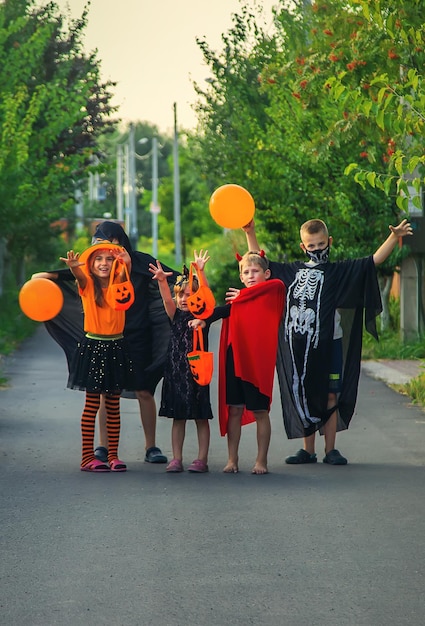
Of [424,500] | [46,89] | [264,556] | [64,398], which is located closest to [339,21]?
Answer: [64,398]

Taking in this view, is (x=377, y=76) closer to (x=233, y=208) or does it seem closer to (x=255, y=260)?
(x=233, y=208)

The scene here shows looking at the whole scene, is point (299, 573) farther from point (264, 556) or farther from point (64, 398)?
point (64, 398)

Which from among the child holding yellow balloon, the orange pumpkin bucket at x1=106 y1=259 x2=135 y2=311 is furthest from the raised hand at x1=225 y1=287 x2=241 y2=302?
the orange pumpkin bucket at x1=106 y1=259 x2=135 y2=311

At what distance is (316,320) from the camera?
980cm

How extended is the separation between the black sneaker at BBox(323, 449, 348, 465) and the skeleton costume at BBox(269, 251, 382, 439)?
9.0 inches

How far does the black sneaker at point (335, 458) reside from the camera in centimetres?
962

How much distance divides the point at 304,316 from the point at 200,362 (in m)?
1.03

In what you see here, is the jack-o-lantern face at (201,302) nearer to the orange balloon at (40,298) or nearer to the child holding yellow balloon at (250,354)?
the child holding yellow balloon at (250,354)

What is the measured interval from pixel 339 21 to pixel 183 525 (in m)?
8.36

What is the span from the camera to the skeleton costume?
9789 millimetres

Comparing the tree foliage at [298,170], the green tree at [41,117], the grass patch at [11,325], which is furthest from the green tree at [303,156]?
the grass patch at [11,325]

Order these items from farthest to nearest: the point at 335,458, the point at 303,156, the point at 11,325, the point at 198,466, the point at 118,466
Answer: the point at 11,325
the point at 303,156
the point at 335,458
the point at 118,466
the point at 198,466

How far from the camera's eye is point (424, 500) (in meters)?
8.18

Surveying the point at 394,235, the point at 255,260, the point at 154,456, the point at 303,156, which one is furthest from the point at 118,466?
the point at 303,156
